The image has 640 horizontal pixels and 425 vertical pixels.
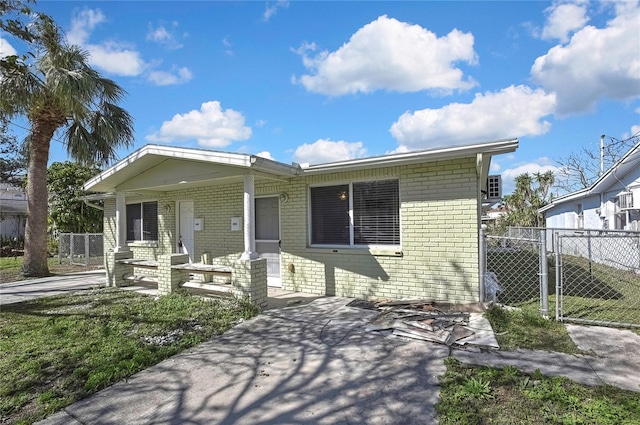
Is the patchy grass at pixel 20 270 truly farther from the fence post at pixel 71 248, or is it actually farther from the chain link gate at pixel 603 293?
the chain link gate at pixel 603 293

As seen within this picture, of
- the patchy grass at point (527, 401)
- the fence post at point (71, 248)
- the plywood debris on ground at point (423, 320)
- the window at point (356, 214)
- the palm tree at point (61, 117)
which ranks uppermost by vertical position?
the palm tree at point (61, 117)

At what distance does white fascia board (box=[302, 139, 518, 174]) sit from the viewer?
5211mm

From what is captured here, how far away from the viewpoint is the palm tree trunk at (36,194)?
10.5m

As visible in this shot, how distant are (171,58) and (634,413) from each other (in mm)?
11684

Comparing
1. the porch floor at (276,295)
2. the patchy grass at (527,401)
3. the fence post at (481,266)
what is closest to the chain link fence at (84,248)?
the porch floor at (276,295)

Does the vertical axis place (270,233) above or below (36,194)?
below

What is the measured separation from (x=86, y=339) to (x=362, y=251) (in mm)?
4877

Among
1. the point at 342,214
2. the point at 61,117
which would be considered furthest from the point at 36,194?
the point at 342,214

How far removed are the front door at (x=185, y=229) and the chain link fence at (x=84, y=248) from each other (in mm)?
6309

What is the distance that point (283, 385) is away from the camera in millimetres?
3471

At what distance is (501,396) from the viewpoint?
10.2ft

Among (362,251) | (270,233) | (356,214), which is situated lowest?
(362,251)

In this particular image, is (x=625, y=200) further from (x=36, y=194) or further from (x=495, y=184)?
(x=36, y=194)

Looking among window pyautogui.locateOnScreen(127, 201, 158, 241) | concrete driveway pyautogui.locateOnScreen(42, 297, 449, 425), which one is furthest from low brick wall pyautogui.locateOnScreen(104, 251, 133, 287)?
concrete driveway pyautogui.locateOnScreen(42, 297, 449, 425)
